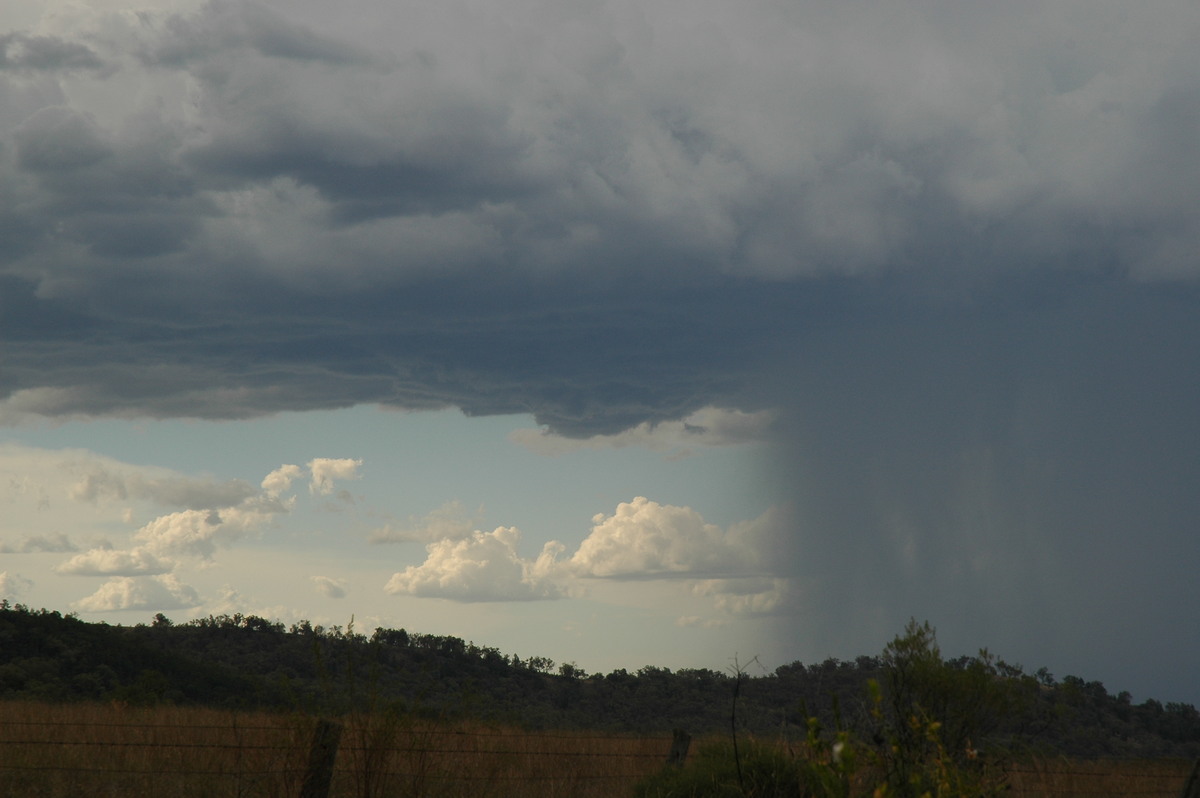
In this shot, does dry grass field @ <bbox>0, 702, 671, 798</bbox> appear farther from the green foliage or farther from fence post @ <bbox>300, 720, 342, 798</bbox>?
the green foliage

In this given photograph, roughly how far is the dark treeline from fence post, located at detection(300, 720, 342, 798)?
63cm

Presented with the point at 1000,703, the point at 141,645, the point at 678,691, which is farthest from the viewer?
the point at 678,691

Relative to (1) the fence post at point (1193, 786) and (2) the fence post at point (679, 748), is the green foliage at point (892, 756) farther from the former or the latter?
(1) the fence post at point (1193, 786)

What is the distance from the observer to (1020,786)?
12.2 metres

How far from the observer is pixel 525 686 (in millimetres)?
58406

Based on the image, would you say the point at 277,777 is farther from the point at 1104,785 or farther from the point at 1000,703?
the point at 1000,703

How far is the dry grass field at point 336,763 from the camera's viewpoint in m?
9.88

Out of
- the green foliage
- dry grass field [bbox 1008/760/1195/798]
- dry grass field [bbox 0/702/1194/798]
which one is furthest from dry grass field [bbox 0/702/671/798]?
dry grass field [bbox 1008/760/1195/798]

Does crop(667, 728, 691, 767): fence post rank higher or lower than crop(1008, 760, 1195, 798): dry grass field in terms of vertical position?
higher

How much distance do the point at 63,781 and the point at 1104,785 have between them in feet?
46.3

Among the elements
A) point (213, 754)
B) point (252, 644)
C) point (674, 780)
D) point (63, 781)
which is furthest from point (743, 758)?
point (252, 644)

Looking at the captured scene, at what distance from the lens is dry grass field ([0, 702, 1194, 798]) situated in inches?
389

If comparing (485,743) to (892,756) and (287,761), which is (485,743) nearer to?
(287,761)

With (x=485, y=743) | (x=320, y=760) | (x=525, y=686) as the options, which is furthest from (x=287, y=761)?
(x=525, y=686)
